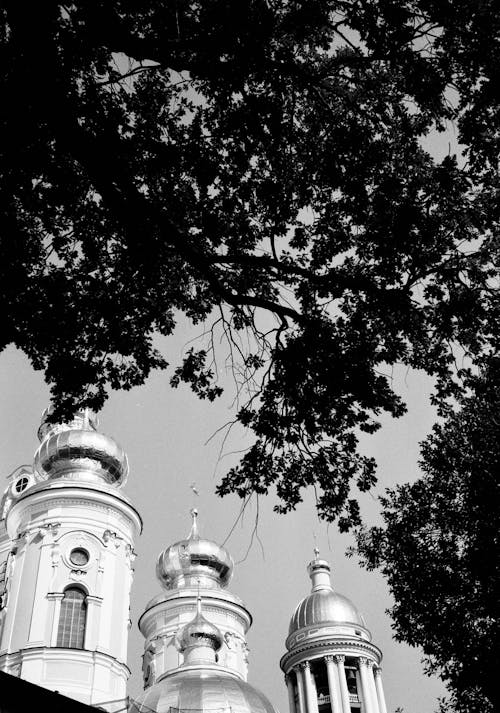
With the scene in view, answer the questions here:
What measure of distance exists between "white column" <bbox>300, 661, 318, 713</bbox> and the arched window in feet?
49.9

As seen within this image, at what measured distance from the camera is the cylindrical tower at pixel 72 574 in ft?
91.6

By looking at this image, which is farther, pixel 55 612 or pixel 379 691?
pixel 379 691

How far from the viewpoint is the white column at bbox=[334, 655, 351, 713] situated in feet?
128

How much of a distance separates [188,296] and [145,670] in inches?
1300

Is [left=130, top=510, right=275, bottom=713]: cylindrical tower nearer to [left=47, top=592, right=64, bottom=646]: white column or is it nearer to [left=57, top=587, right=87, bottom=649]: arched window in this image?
[left=57, top=587, right=87, bottom=649]: arched window

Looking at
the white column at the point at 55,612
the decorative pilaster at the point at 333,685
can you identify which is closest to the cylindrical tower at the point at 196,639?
A: the white column at the point at 55,612

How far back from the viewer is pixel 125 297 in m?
10.9

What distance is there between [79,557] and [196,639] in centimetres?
624

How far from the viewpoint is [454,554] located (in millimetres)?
12953

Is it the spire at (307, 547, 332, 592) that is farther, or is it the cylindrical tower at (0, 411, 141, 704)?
the spire at (307, 547, 332, 592)

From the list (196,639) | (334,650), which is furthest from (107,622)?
(334,650)

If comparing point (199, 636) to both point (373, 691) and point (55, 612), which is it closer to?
point (55, 612)

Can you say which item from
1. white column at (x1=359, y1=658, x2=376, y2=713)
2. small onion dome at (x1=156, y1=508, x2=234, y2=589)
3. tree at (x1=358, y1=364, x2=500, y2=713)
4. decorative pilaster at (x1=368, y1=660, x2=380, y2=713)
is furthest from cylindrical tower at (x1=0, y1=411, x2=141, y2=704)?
tree at (x1=358, y1=364, x2=500, y2=713)

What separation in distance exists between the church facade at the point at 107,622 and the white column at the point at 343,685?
5 cm
